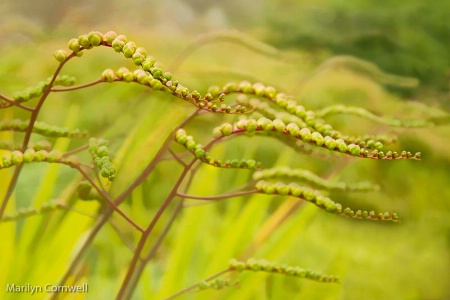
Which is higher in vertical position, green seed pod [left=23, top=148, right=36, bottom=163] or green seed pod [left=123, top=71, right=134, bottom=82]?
green seed pod [left=123, top=71, right=134, bottom=82]

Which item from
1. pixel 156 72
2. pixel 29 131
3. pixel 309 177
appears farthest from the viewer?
pixel 309 177

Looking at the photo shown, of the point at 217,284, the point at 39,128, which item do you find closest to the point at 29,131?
the point at 39,128

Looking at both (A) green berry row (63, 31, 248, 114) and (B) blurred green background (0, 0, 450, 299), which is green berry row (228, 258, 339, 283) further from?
(A) green berry row (63, 31, 248, 114)

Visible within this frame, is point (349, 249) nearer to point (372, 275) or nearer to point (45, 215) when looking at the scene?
point (372, 275)

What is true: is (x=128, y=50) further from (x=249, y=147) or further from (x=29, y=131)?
(x=249, y=147)

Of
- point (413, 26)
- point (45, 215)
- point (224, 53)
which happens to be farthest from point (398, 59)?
point (45, 215)

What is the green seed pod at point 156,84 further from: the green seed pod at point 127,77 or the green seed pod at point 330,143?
the green seed pod at point 330,143

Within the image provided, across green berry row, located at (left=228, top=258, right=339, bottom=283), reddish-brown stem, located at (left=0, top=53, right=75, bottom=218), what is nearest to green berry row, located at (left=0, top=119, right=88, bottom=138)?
reddish-brown stem, located at (left=0, top=53, right=75, bottom=218)
